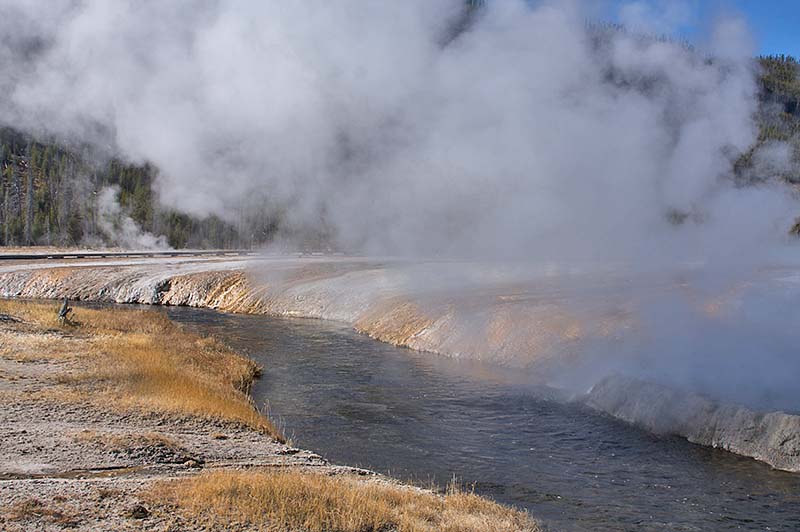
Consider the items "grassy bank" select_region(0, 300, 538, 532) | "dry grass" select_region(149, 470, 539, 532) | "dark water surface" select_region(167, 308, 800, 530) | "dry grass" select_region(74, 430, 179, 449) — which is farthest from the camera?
"dark water surface" select_region(167, 308, 800, 530)

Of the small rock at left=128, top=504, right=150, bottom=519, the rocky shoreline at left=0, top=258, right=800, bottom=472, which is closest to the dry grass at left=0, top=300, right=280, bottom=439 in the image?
the small rock at left=128, top=504, right=150, bottom=519

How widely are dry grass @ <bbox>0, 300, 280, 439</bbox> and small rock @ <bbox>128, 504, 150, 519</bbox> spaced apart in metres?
5.55

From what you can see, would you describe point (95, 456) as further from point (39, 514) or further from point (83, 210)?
point (83, 210)

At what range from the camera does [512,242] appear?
46.0 metres

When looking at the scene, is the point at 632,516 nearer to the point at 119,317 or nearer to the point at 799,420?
the point at 799,420

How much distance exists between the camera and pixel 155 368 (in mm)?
17078

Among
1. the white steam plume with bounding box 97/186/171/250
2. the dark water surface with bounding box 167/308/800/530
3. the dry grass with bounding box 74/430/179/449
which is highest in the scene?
the white steam plume with bounding box 97/186/171/250

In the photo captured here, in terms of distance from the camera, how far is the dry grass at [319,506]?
822 centimetres

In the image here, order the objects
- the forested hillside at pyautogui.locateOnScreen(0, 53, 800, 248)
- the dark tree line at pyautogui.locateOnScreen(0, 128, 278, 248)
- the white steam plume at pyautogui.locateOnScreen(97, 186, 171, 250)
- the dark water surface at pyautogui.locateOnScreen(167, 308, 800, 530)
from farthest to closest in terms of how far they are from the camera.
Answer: the dark tree line at pyautogui.locateOnScreen(0, 128, 278, 248) → the forested hillside at pyautogui.locateOnScreen(0, 53, 800, 248) → the white steam plume at pyautogui.locateOnScreen(97, 186, 171, 250) → the dark water surface at pyautogui.locateOnScreen(167, 308, 800, 530)

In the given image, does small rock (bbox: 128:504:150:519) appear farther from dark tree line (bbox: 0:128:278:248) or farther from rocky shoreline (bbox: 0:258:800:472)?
dark tree line (bbox: 0:128:278:248)

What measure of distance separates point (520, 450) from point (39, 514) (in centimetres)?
934

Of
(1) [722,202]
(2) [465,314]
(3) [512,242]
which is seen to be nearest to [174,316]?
(2) [465,314]

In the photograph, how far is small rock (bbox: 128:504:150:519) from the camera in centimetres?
793

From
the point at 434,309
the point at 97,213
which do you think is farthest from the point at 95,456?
the point at 97,213
